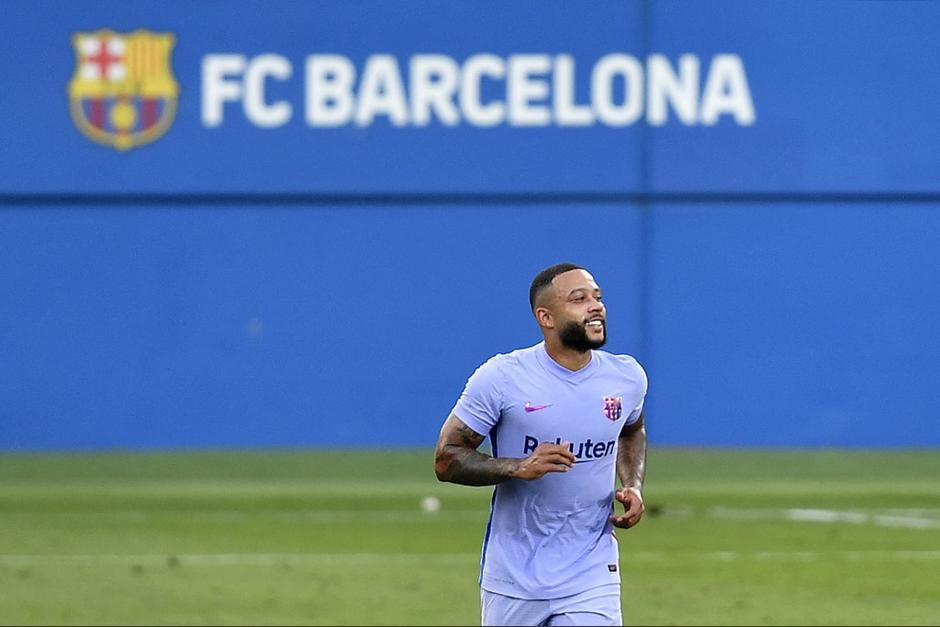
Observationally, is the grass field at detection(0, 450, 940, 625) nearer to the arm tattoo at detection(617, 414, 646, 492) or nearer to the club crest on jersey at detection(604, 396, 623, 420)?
the arm tattoo at detection(617, 414, 646, 492)

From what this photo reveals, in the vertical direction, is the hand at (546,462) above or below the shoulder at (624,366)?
below

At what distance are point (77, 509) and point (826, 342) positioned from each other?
8.87 meters

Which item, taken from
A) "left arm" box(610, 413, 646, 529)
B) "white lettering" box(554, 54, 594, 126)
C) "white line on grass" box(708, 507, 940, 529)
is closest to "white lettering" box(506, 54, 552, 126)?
"white lettering" box(554, 54, 594, 126)

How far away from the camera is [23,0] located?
72.9 ft

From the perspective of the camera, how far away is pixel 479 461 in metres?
7.23

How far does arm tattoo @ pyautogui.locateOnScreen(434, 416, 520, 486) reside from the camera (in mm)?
7168

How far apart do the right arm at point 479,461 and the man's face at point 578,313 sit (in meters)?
0.39

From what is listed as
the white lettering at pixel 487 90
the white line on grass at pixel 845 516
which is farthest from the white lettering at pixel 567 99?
the white line on grass at pixel 845 516

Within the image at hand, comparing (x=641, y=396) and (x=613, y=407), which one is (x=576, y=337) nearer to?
(x=613, y=407)

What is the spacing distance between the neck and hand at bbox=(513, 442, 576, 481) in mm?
495

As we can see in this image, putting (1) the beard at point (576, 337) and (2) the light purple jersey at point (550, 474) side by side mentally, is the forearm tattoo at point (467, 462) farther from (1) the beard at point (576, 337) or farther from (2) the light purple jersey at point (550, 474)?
(1) the beard at point (576, 337)

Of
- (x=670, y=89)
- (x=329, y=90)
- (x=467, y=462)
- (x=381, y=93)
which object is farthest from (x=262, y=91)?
(x=467, y=462)

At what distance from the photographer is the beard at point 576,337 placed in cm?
728

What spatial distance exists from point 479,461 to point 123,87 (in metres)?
16.1
